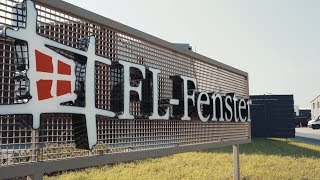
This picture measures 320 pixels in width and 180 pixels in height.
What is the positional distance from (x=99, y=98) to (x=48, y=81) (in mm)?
1032

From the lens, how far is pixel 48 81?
3689mm

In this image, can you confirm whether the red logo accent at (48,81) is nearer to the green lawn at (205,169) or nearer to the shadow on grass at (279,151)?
the green lawn at (205,169)

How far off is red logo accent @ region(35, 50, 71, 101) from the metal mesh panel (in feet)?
0.50

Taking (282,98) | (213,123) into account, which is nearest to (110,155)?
(213,123)

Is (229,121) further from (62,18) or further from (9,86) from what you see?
(9,86)

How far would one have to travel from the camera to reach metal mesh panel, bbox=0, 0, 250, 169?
3.47 meters

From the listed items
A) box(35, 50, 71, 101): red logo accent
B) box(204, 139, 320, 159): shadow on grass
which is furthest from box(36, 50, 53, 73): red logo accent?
box(204, 139, 320, 159): shadow on grass

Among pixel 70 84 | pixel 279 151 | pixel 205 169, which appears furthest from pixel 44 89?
pixel 279 151

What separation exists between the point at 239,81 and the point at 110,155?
6.32 metres

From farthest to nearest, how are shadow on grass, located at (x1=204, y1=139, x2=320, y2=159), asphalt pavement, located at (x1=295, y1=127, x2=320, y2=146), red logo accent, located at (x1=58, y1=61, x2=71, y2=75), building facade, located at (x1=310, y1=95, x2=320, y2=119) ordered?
building facade, located at (x1=310, y1=95, x2=320, y2=119)
asphalt pavement, located at (x1=295, y1=127, x2=320, y2=146)
shadow on grass, located at (x1=204, y1=139, x2=320, y2=159)
red logo accent, located at (x1=58, y1=61, x2=71, y2=75)

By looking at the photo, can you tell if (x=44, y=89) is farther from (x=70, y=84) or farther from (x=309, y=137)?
(x=309, y=137)

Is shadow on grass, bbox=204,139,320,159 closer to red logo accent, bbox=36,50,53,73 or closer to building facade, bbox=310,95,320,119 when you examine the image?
red logo accent, bbox=36,50,53,73

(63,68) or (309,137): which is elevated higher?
(63,68)

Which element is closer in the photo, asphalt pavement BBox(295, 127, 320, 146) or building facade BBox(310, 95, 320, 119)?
asphalt pavement BBox(295, 127, 320, 146)
